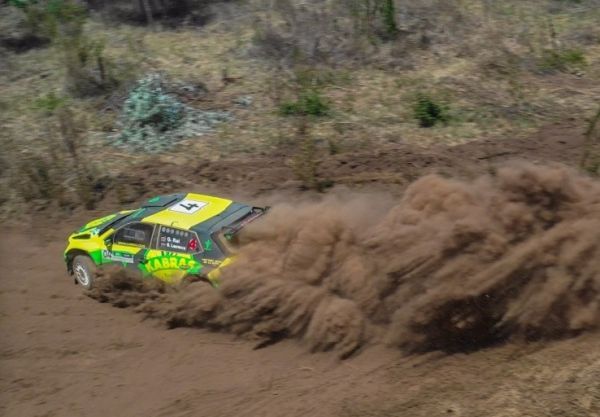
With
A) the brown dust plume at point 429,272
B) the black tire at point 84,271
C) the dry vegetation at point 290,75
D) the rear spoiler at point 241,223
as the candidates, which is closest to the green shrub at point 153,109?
the dry vegetation at point 290,75

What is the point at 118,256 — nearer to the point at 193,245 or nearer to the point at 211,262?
the point at 193,245

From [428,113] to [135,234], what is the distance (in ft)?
26.5

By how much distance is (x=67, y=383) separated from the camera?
954 cm

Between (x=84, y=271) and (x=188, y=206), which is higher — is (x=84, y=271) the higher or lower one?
the lower one

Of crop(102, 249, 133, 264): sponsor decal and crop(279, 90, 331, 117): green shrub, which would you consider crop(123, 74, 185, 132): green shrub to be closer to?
crop(279, 90, 331, 117): green shrub

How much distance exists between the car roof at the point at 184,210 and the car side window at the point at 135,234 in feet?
0.40

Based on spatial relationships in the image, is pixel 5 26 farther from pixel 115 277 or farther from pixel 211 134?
pixel 115 277

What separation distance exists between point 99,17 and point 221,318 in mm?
15894

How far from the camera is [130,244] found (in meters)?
11.0

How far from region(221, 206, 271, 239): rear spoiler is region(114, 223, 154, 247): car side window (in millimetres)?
1210

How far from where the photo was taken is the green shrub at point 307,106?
56.0 ft

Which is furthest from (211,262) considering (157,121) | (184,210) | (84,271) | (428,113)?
(428,113)

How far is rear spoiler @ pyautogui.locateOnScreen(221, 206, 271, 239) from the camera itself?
10328 millimetres

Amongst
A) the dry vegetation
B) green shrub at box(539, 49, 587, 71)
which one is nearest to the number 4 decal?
the dry vegetation
